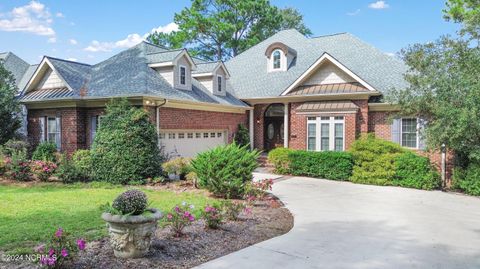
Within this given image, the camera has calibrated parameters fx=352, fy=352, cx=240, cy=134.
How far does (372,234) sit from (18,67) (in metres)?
23.4

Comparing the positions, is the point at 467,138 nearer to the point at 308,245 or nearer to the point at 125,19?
the point at 308,245

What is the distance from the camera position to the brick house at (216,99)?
15.1 m

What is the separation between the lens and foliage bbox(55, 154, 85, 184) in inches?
484

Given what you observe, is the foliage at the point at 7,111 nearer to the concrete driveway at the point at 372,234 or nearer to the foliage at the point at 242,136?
the foliage at the point at 242,136

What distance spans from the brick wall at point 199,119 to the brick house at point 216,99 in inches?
1.8

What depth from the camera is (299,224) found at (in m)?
7.57

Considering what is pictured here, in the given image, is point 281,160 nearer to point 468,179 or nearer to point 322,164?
point 322,164

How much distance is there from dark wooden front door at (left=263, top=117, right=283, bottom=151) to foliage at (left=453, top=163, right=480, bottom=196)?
31.5 ft

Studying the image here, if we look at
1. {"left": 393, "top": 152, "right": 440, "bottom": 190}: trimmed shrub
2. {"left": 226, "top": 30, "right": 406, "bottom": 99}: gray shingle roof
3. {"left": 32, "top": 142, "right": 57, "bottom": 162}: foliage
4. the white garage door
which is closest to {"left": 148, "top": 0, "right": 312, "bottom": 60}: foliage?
{"left": 226, "top": 30, "right": 406, "bottom": 99}: gray shingle roof

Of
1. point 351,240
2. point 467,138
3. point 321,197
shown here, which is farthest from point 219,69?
point 351,240

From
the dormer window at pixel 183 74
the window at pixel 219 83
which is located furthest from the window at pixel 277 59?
the dormer window at pixel 183 74

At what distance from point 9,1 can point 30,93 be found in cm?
462

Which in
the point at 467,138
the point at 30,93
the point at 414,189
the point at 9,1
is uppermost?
the point at 9,1

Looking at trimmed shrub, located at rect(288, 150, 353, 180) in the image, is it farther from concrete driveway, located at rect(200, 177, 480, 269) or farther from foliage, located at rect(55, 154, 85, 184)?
foliage, located at rect(55, 154, 85, 184)
